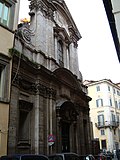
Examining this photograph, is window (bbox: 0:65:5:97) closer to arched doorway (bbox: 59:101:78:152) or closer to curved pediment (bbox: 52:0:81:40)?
arched doorway (bbox: 59:101:78:152)

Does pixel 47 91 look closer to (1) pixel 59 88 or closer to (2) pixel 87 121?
(1) pixel 59 88

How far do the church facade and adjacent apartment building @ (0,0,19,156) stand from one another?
65cm

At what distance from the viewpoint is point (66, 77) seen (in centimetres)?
1942

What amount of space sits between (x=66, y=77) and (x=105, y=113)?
2657cm

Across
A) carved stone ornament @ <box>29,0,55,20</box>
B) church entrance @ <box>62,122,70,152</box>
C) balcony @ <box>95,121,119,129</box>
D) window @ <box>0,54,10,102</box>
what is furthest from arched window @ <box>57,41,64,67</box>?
balcony @ <box>95,121,119,129</box>

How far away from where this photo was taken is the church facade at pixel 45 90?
13.7 meters

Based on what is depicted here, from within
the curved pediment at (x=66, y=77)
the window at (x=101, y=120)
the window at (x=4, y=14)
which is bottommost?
the window at (x=101, y=120)

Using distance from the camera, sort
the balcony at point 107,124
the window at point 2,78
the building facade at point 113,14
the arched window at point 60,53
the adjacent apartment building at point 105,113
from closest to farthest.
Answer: the building facade at point 113,14
the window at point 2,78
the arched window at point 60,53
the adjacent apartment building at point 105,113
the balcony at point 107,124

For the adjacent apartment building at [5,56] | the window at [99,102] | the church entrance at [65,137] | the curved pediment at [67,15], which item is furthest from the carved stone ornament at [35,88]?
the window at [99,102]

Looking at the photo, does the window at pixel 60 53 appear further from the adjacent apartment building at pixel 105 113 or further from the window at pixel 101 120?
the window at pixel 101 120

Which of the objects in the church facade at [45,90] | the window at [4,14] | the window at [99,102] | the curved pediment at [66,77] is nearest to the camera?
the window at [4,14]

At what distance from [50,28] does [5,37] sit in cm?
731

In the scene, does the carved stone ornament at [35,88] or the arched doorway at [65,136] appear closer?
the carved stone ornament at [35,88]

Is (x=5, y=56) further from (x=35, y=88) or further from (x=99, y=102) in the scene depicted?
(x=99, y=102)
